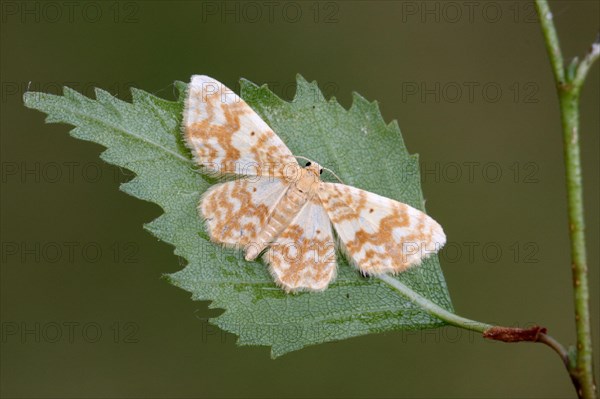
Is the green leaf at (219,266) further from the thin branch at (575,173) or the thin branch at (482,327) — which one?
the thin branch at (575,173)

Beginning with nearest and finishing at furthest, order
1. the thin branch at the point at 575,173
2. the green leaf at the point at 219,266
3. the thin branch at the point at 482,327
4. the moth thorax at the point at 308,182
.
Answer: the thin branch at the point at 575,173, the thin branch at the point at 482,327, the green leaf at the point at 219,266, the moth thorax at the point at 308,182

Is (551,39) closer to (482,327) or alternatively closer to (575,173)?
(575,173)

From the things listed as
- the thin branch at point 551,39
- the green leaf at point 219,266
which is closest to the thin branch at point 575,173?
the thin branch at point 551,39

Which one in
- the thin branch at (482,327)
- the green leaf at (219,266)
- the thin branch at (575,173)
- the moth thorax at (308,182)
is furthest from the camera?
the moth thorax at (308,182)

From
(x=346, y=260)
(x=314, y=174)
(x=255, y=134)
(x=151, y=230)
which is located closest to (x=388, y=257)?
(x=346, y=260)

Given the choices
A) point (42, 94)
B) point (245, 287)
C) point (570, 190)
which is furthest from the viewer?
point (245, 287)

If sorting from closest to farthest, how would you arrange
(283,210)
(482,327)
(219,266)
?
1. (482,327)
2. (219,266)
3. (283,210)

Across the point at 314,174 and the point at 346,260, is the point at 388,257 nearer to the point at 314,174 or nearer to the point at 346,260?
the point at 346,260

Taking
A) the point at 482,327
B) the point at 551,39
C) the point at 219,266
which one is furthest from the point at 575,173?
the point at 219,266
